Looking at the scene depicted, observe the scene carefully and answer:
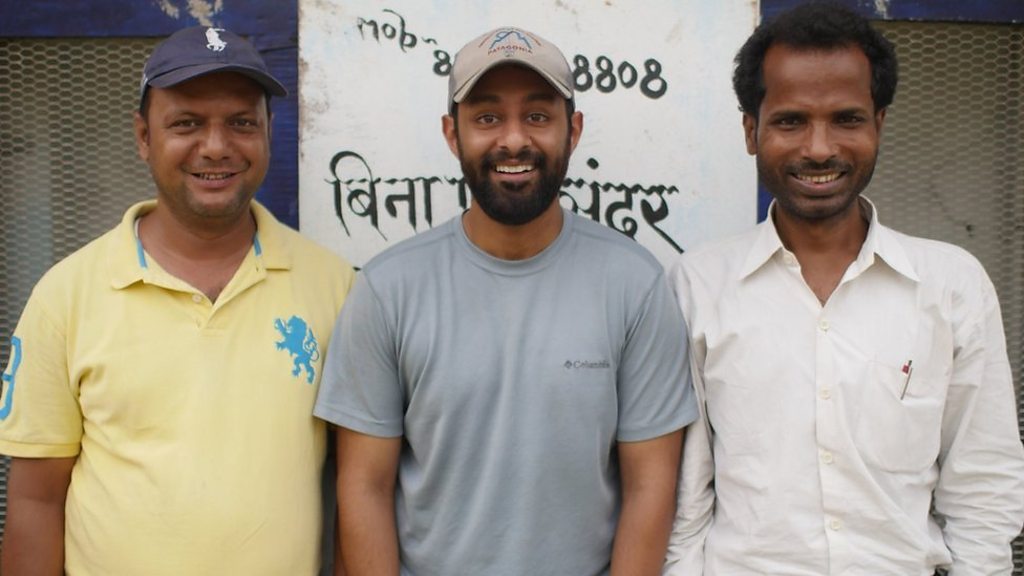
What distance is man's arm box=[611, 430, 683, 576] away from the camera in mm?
2123

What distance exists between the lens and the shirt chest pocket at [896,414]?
6.86ft

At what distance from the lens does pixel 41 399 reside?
2.17m

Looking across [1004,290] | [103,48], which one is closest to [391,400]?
[103,48]

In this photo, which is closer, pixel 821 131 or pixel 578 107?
pixel 821 131

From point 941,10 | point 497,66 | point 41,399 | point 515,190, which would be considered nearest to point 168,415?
point 41,399

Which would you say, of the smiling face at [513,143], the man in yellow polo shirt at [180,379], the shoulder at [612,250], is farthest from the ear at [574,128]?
the man in yellow polo shirt at [180,379]

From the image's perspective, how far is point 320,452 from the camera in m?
2.26

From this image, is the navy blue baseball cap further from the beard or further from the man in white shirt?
the man in white shirt

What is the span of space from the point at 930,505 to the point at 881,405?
12.4 inches

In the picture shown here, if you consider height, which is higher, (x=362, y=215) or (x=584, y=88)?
(x=584, y=88)

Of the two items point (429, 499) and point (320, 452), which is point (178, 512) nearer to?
point (320, 452)

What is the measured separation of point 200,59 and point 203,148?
0.63 feet

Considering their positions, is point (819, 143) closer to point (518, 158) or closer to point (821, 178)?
point (821, 178)

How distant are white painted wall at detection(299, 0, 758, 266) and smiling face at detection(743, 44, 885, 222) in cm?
58
